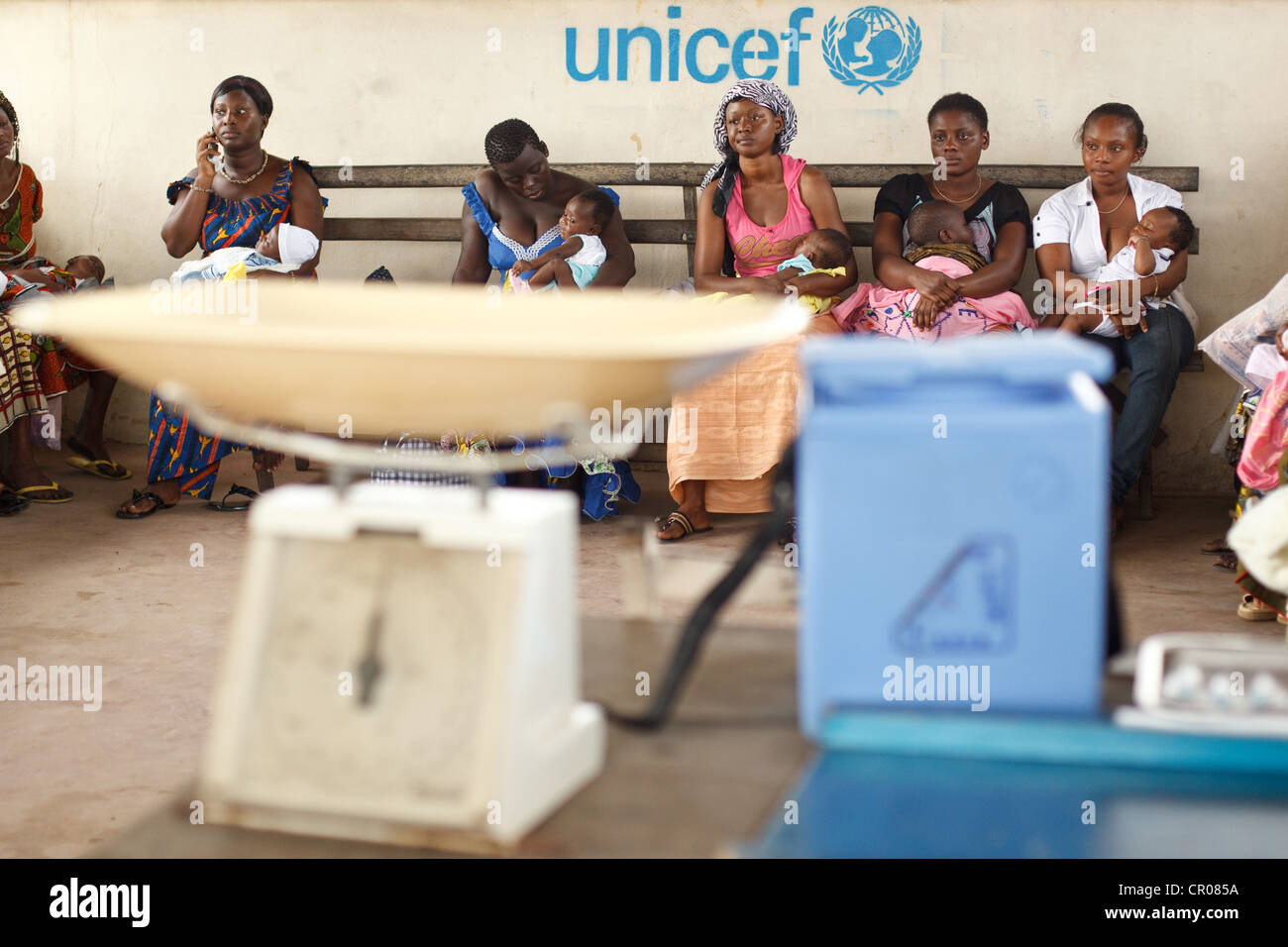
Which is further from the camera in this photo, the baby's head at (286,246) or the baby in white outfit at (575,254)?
the baby's head at (286,246)

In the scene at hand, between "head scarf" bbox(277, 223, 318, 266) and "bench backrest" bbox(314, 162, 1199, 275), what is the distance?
1.98ft

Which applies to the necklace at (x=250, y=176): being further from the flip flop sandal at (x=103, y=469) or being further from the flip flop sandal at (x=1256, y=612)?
the flip flop sandal at (x=1256, y=612)

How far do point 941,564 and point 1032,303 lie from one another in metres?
4.17

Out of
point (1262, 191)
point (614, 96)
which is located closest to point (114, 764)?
point (614, 96)

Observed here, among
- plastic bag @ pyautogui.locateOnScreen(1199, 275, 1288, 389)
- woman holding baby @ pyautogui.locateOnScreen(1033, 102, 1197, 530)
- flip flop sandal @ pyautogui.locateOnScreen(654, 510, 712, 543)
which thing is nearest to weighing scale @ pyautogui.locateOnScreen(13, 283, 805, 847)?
plastic bag @ pyautogui.locateOnScreen(1199, 275, 1288, 389)

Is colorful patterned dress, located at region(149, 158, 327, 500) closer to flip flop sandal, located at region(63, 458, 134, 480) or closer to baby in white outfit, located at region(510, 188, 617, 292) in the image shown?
flip flop sandal, located at region(63, 458, 134, 480)

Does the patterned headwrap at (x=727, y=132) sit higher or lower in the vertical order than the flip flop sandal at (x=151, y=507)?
higher

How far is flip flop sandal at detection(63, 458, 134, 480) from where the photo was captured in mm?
5242

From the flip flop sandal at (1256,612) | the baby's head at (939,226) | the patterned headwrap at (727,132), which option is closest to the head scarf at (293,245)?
the patterned headwrap at (727,132)

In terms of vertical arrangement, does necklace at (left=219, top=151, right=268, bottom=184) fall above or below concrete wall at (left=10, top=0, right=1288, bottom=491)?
below

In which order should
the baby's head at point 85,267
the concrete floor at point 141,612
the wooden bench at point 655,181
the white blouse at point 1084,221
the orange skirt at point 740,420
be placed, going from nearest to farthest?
the concrete floor at point 141,612 < the orange skirt at point 740,420 < the white blouse at point 1084,221 < the wooden bench at point 655,181 < the baby's head at point 85,267

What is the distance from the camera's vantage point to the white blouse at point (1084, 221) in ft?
14.4

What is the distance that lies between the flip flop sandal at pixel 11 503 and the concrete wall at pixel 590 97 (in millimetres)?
1175
